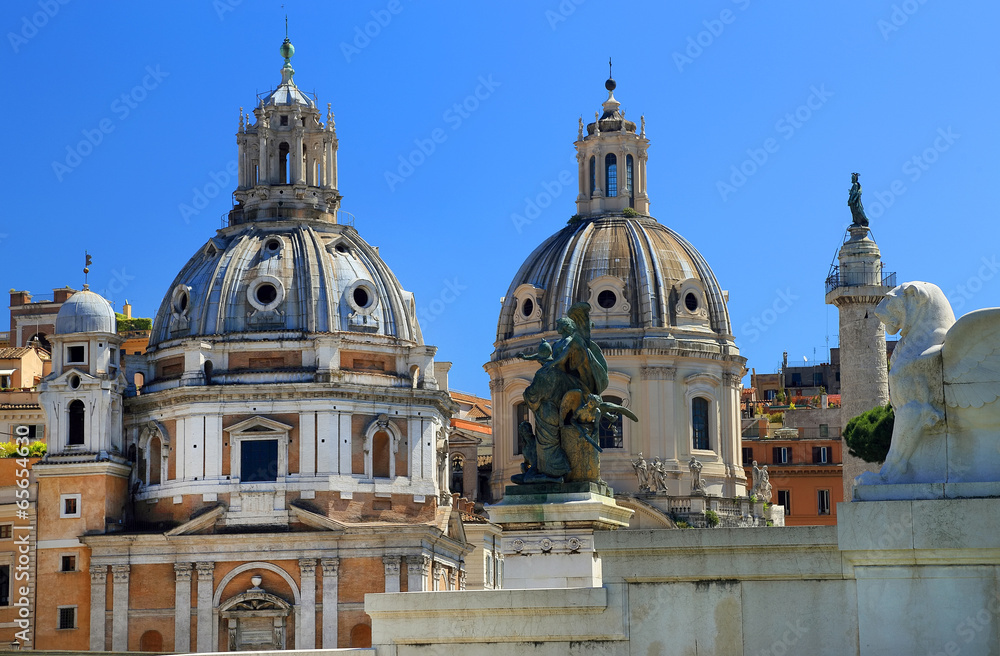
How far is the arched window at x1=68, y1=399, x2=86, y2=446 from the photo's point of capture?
7106 centimetres

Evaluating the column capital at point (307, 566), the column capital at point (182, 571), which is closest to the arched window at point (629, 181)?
the column capital at point (307, 566)

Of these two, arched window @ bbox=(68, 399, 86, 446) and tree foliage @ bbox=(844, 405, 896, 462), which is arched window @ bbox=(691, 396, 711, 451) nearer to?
tree foliage @ bbox=(844, 405, 896, 462)

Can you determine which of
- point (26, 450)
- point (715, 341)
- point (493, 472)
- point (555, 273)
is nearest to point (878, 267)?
point (715, 341)

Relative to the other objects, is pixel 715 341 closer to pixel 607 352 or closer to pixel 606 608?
pixel 607 352

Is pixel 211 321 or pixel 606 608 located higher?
pixel 211 321

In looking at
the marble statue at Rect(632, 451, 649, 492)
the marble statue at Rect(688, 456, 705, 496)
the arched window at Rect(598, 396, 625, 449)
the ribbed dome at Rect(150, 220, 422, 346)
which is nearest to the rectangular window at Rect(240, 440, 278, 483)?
the ribbed dome at Rect(150, 220, 422, 346)

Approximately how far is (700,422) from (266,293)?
869 inches

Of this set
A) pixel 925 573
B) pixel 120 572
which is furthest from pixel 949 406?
pixel 120 572

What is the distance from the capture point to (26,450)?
2857 inches

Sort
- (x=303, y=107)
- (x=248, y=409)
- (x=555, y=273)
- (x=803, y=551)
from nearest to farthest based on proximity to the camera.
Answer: (x=803, y=551) < (x=248, y=409) < (x=303, y=107) < (x=555, y=273)

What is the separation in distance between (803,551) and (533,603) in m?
3.02

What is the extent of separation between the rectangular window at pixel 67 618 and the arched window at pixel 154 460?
6.17m

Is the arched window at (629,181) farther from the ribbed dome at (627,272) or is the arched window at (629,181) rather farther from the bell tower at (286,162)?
the bell tower at (286,162)

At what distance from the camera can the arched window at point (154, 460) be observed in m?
71.4
